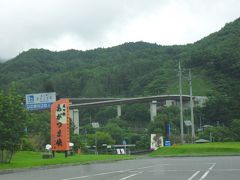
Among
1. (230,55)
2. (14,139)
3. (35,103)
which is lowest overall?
(14,139)

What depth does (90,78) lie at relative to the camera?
13050 centimetres

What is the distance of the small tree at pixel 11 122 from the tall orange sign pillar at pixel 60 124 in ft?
28.5

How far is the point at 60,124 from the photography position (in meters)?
40.2

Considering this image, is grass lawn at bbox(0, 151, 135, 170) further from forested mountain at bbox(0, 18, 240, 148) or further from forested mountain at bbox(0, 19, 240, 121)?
forested mountain at bbox(0, 19, 240, 121)

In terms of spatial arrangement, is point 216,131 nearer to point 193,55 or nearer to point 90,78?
point 193,55

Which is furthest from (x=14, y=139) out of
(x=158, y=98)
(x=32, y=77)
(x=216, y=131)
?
(x=32, y=77)

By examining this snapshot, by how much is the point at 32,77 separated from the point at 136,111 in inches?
1193

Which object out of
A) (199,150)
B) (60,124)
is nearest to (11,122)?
(60,124)

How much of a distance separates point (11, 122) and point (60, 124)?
9.94 meters

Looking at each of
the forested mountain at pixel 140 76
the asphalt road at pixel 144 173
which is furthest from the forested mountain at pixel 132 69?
the asphalt road at pixel 144 173

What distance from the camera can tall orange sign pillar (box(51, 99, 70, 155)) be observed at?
40.2 m

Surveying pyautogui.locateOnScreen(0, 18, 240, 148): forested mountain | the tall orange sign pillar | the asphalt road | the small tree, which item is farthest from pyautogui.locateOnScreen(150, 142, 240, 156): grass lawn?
pyautogui.locateOnScreen(0, 18, 240, 148): forested mountain

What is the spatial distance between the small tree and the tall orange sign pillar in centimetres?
869

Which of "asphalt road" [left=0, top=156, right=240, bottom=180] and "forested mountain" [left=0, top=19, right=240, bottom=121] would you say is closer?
"asphalt road" [left=0, top=156, right=240, bottom=180]
